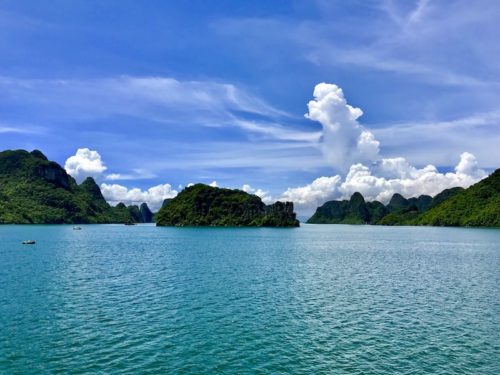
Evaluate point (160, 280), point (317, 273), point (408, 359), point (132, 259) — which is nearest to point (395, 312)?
point (408, 359)

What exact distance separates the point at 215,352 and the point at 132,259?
78.0m

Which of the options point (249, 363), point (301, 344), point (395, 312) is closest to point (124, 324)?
point (249, 363)

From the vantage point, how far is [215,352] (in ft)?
118

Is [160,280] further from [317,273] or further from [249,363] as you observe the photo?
[249,363]

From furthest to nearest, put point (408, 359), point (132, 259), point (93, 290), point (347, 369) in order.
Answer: point (132, 259)
point (93, 290)
point (408, 359)
point (347, 369)

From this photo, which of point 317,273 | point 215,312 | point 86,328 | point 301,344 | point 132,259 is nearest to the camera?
point 301,344

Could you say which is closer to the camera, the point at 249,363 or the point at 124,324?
the point at 249,363

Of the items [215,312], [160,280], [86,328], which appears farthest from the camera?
[160,280]

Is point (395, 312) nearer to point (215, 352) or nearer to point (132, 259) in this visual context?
point (215, 352)

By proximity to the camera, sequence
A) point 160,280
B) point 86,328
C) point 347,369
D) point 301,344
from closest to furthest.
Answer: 1. point 347,369
2. point 301,344
3. point 86,328
4. point 160,280

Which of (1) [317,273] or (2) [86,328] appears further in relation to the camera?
(1) [317,273]

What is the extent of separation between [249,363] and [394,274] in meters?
60.5

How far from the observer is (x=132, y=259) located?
354 feet

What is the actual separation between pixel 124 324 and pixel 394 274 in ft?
204
